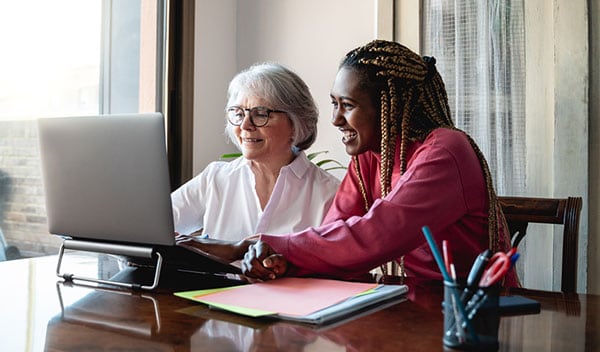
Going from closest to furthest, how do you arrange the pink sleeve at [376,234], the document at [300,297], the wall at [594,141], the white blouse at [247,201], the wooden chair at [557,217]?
the document at [300,297] < the pink sleeve at [376,234] < the wooden chair at [557,217] < the white blouse at [247,201] < the wall at [594,141]

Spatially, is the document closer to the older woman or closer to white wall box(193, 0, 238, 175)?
the older woman

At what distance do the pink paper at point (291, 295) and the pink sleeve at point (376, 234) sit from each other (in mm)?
74

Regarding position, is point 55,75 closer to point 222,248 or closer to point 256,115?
point 256,115

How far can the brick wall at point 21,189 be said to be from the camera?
229cm

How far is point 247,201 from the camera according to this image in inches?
75.0

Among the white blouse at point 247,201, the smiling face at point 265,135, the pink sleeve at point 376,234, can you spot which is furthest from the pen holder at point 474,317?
the smiling face at point 265,135

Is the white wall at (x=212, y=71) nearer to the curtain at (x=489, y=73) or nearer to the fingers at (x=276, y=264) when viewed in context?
the curtain at (x=489, y=73)

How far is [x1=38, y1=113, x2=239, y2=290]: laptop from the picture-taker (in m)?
1.07

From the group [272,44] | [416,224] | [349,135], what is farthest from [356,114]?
[272,44]

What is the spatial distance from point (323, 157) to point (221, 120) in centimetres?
58

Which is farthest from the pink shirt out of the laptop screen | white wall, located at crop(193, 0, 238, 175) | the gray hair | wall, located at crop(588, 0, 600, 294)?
white wall, located at crop(193, 0, 238, 175)

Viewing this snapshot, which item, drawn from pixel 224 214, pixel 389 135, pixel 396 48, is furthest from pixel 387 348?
pixel 224 214

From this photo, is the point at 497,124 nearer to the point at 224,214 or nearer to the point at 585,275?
the point at 585,275

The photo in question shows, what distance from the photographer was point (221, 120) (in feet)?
9.94
